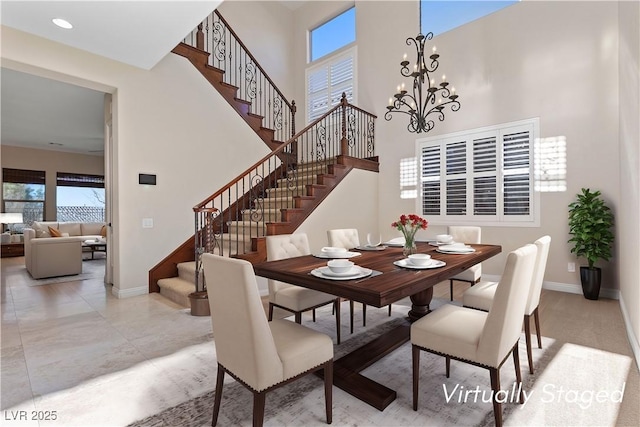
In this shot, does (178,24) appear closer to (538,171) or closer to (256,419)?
(256,419)

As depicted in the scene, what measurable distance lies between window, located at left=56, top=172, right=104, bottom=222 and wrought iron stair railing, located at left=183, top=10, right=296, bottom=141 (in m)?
6.84

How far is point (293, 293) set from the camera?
2.55m

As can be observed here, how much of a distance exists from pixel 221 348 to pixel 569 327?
3.18 meters

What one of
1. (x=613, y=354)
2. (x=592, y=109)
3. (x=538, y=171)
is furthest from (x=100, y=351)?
(x=592, y=109)

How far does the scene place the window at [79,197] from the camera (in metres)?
9.56

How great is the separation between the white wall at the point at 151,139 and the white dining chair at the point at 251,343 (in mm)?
3298

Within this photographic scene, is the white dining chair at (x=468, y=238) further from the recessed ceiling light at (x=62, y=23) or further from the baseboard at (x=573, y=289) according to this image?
the recessed ceiling light at (x=62, y=23)

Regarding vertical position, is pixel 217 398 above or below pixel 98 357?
above

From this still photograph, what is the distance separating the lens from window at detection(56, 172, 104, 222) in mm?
9562

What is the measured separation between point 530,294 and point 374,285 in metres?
1.37

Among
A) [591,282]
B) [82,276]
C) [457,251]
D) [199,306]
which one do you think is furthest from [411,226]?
[82,276]

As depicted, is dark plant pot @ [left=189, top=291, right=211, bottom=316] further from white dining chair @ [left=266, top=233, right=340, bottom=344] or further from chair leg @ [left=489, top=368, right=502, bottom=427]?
chair leg @ [left=489, top=368, right=502, bottom=427]

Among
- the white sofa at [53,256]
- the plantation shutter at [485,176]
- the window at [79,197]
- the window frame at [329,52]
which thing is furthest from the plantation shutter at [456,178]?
the window at [79,197]

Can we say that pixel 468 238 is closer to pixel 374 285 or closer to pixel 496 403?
pixel 496 403
